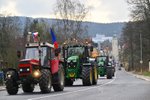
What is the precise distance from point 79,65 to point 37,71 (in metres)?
10.0

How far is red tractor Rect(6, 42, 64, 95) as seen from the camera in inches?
1015

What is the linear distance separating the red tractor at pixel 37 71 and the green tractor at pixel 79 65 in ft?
20.2

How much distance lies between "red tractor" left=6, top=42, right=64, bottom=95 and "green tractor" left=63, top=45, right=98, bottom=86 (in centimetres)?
617

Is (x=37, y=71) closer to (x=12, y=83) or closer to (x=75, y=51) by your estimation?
(x=12, y=83)

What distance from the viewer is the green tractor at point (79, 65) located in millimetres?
34906

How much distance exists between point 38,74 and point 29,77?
0.48 metres

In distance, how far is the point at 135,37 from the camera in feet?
343

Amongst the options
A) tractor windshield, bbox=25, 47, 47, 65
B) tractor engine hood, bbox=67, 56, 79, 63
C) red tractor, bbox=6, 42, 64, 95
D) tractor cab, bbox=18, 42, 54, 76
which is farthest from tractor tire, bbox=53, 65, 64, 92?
tractor engine hood, bbox=67, 56, 79, 63

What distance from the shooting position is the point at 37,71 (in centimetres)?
2605

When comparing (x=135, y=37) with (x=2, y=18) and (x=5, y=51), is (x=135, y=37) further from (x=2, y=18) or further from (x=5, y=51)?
(x=5, y=51)

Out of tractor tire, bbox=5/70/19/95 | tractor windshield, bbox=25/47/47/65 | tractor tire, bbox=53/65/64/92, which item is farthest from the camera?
tractor tire, bbox=53/65/64/92

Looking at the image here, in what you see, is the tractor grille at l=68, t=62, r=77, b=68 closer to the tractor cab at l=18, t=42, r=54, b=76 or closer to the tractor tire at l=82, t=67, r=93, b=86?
the tractor tire at l=82, t=67, r=93, b=86

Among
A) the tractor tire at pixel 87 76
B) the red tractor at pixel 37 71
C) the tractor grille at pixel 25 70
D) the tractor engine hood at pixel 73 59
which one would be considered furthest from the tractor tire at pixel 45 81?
the tractor engine hood at pixel 73 59

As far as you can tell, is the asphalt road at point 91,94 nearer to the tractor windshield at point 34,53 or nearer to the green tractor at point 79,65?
the tractor windshield at point 34,53
